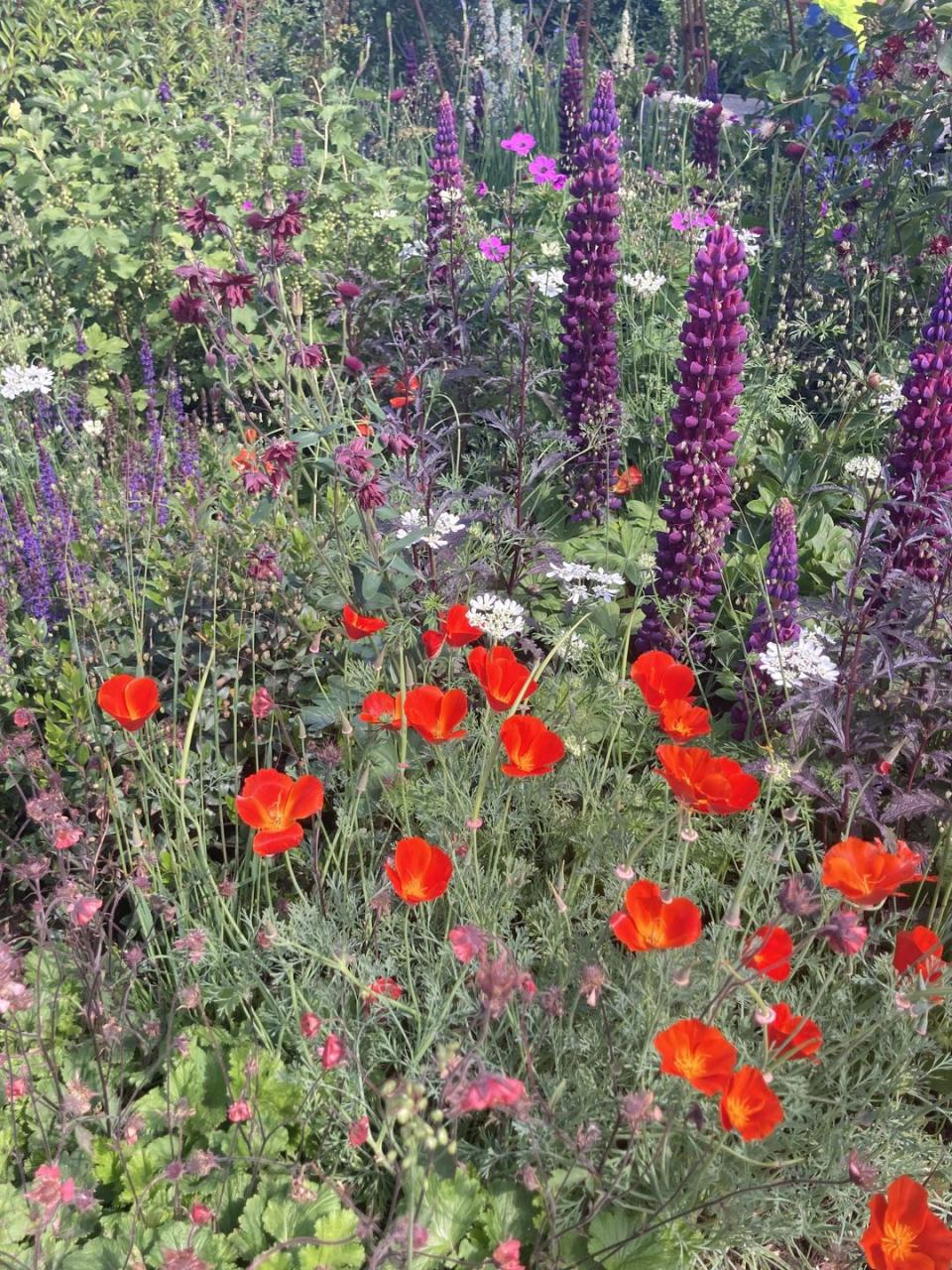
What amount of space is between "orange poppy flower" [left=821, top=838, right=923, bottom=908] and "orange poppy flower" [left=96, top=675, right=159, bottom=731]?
946 mm

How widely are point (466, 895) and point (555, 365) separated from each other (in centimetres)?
247

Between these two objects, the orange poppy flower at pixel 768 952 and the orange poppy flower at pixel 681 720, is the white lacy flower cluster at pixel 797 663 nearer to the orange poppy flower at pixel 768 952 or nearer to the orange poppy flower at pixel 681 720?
the orange poppy flower at pixel 681 720

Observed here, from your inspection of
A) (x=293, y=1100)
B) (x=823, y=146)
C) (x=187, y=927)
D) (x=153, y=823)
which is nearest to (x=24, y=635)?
(x=153, y=823)

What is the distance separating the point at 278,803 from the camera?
150 centimetres

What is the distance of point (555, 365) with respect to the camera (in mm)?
3799

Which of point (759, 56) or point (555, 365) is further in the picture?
point (759, 56)

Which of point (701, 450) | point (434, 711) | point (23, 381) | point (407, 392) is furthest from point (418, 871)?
point (23, 381)

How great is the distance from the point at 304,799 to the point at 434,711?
0.84ft

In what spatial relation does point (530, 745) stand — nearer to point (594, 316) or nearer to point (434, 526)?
point (434, 526)

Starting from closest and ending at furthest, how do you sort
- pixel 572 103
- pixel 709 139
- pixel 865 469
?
pixel 865 469, pixel 572 103, pixel 709 139

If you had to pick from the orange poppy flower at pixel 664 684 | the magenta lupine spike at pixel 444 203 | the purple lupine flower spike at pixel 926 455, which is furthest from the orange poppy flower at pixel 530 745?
the magenta lupine spike at pixel 444 203

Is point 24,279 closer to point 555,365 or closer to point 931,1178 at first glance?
point 555,365

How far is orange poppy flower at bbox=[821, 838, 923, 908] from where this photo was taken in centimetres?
127

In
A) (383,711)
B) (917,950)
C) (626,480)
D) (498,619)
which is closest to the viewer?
(917,950)
